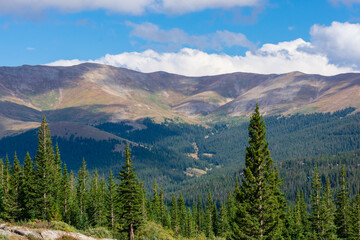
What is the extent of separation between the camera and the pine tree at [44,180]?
6494cm

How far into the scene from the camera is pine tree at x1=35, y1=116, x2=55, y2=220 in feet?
213

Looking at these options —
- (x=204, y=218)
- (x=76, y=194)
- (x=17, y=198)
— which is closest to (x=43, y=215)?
(x=17, y=198)

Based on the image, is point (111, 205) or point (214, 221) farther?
point (214, 221)

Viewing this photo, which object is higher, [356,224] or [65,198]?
[65,198]

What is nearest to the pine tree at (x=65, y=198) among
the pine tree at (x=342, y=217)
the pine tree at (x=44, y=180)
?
the pine tree at (x=44, y=180)

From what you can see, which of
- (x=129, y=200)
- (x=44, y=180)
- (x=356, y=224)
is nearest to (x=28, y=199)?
(x=44, y=180)

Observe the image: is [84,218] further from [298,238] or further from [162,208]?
[298,238]

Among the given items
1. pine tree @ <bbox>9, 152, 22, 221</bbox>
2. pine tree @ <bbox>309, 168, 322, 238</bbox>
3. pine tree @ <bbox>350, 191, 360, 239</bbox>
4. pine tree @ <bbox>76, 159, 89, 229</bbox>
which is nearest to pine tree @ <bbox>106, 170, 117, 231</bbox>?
pine tree @ <bbox>76, 159, 89, 229</bbox>

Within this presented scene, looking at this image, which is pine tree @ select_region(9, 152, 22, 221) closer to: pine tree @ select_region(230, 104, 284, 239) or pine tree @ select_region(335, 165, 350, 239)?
pine tree @ select_region(230, 104, 284, 239)

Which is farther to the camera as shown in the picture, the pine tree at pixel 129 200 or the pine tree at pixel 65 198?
the pine tree at pixel 65 198

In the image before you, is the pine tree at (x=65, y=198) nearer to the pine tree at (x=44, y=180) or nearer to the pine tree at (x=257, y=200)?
the pine tree at (x=44, y=180)

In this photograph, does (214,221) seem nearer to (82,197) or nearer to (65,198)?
(82,197)

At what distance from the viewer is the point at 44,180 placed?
65.6m

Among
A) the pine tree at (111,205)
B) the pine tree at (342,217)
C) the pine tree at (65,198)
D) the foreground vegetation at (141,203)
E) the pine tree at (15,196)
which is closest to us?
the foreground vegetation at (141,203)
